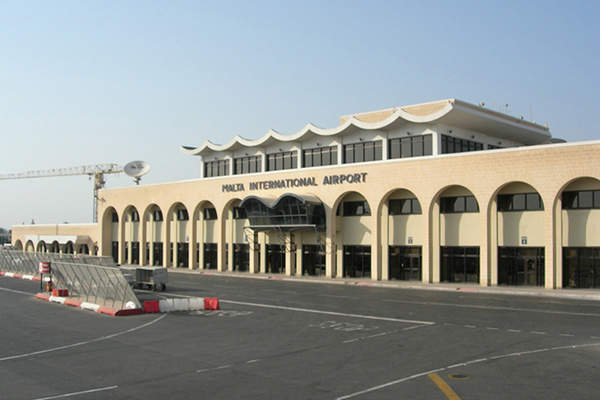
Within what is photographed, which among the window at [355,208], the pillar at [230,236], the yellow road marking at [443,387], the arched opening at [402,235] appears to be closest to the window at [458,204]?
the arched opening at [402,235]

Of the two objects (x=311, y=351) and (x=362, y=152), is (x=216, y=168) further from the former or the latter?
(x=311, y=351)

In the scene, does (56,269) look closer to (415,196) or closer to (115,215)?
(415,196)

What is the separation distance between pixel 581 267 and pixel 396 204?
1515cm

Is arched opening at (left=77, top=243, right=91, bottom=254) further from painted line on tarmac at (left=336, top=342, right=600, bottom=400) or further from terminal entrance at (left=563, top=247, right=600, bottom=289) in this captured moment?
painted line on tarmac at (left=336, top=342, right=600, bottom=400)

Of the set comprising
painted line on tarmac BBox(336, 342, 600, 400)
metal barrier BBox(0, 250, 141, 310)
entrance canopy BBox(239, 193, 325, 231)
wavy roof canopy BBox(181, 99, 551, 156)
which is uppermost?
wavy roof canopy BBox(181, 99, 551, 156)

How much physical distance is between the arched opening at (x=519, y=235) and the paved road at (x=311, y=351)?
8.17 meters

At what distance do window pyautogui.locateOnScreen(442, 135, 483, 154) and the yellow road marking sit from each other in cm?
3711

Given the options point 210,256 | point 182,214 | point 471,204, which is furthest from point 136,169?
point 471,204

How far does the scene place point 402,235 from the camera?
158 ft

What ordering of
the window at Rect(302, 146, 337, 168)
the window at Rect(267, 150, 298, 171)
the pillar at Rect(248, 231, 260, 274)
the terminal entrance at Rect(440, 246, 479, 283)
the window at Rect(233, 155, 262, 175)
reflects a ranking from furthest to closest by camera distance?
the window at Rect(233, 155, 262, 175) < the window at Rect(267, 150, 298, 171) < the pillar at Rect(248, 231, 260, 274) < the window at Rect(302, 146, 337, 168) < the terminal entrance at Rect(440, 246, 479, 283)

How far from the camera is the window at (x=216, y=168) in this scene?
6875 cm

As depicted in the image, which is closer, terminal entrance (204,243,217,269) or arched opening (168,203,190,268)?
terminal entrance (204,243,217,269)

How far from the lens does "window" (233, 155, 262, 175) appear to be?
212 ft

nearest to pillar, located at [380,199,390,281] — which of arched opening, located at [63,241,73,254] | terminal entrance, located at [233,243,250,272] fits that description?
terminal entrance, located at [233,243,250,272]
